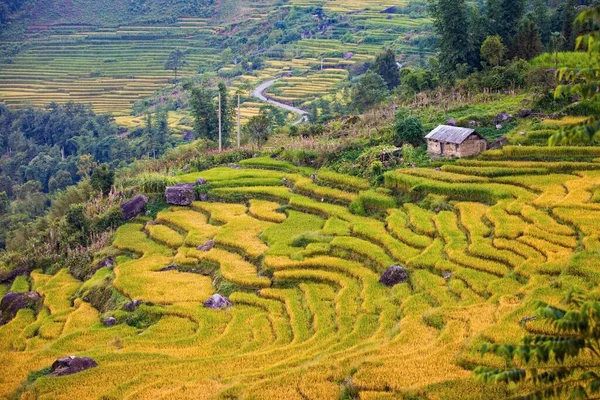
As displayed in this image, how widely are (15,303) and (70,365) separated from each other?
27.0 ft

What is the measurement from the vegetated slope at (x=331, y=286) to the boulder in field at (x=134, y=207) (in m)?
0.54

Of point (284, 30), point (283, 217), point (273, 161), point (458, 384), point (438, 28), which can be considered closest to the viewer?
point (458, 384)

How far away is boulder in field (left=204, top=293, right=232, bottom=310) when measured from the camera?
730 inches

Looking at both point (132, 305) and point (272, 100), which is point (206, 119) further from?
point (132, 305)

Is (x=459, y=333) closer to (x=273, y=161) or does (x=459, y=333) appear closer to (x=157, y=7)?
(x=273, y=161)

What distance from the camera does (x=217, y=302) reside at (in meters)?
18.6

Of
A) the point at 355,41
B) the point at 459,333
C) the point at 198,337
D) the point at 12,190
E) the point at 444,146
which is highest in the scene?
the point at 355,41

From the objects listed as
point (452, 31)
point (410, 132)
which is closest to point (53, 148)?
point (452, 31)

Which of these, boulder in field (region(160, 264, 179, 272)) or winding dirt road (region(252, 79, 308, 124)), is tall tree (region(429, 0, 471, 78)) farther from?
boulder in field (region(160, 264, 179, 272))

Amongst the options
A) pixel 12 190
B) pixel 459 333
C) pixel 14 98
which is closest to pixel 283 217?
pixel 459 333

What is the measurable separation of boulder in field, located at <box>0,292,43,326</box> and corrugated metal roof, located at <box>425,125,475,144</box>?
1591 centimetres

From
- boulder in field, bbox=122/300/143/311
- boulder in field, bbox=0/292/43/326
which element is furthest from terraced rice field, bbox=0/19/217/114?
boulder in field, bbox=122/300/143/311

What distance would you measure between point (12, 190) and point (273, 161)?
1125 inches

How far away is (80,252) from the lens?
25.7 m
